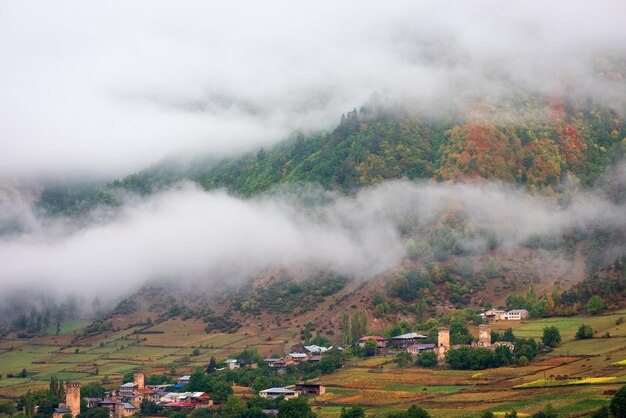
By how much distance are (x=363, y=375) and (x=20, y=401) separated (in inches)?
2046

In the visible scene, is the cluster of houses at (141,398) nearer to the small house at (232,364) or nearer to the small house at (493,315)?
the small house at (232,364)

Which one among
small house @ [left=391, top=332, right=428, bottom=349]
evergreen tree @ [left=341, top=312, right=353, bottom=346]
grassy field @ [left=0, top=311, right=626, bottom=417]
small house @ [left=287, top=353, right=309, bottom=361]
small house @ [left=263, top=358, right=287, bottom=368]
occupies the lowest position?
grassy field @ [left=0, top=311, right=626, bottom=417]

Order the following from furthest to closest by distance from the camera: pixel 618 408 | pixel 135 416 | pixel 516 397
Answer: pixel 135 416 → pixel 516 397 → pixel 618 408

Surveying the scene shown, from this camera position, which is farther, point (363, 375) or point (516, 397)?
point (363, 375)

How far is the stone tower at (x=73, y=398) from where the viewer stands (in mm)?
164125

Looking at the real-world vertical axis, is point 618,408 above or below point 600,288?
below

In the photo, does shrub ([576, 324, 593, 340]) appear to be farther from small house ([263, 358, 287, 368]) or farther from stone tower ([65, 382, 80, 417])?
stone tower ([65, 382, 80, 417])

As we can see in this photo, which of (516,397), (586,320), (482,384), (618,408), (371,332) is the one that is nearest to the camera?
(618,408)

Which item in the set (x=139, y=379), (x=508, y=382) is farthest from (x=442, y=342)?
(x=139, y=379)

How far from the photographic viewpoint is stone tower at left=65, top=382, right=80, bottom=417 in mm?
164125

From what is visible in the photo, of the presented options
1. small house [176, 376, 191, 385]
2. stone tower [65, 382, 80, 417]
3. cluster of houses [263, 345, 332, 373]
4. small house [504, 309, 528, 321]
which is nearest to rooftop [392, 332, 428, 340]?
cluster of houses [263, 345, 332, 373]

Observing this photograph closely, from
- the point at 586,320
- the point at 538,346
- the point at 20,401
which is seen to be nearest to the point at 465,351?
the point at 538,346

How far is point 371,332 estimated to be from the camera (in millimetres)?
198750

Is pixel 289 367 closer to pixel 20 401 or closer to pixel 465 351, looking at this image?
pixel 465 351
